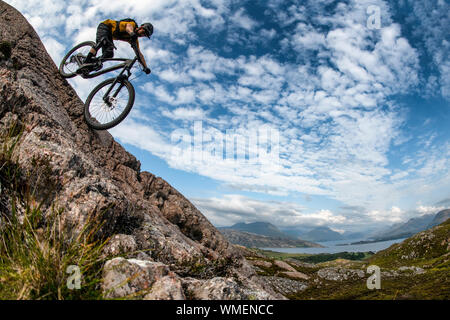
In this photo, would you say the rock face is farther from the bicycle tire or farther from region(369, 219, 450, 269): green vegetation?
region(369, 219, 450, 269): green vegetation

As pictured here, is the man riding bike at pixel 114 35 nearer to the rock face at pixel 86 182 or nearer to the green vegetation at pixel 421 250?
the rock face at pixel 86 182

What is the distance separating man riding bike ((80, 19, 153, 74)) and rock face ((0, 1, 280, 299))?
2.18 m

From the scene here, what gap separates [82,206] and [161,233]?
319cm

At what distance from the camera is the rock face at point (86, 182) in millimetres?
4734

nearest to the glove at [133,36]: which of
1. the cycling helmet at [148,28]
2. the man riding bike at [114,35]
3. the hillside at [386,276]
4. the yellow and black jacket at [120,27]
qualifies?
the man riding bike at [114,35]

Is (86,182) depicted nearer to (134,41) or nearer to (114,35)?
(134,41)

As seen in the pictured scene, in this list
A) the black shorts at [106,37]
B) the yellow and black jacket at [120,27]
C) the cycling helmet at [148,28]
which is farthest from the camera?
the black shorts at [106,37]

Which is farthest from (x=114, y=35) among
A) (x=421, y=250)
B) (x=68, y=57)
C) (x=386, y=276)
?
(x=421, y=250)

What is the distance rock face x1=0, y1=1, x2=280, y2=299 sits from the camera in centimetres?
473

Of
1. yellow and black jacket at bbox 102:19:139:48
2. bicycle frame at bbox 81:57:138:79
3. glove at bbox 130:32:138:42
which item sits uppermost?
yellow and black jacket at bbox 102:19:139:48

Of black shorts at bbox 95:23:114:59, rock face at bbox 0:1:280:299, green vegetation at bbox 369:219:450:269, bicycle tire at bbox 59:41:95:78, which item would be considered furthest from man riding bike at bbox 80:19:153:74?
green vegetation at bbox 369:219:450:269

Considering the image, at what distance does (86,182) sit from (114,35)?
9341 mm
